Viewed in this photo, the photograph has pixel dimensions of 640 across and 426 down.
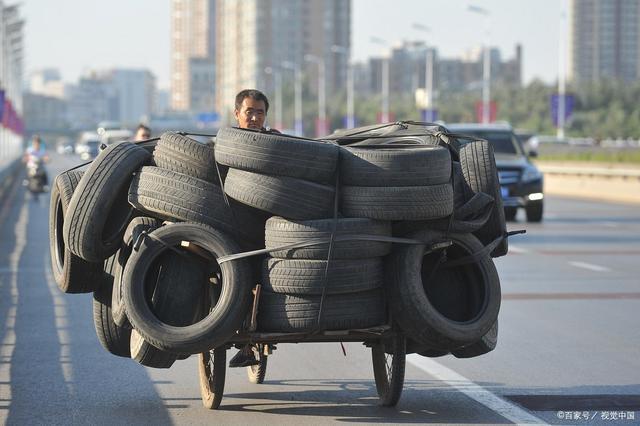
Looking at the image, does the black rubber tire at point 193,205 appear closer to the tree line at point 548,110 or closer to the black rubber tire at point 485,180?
the black rubber tire at point 485,180

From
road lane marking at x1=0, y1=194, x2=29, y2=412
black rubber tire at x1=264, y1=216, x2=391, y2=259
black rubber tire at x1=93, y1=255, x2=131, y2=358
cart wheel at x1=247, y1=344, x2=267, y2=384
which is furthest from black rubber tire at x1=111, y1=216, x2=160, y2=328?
cart wheel at x1=247, y1=344, x2=267, y2=384

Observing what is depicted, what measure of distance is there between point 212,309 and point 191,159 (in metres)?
0.83

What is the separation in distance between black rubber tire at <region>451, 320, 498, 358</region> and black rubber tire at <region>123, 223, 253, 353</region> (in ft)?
4.46

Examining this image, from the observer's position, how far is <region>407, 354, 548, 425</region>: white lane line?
324 inches

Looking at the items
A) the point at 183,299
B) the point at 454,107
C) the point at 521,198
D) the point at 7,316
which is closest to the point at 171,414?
the point at 183,299

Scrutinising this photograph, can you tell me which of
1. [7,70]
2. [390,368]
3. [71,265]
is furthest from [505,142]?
[7,70]

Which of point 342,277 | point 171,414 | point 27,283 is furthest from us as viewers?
point 27,283

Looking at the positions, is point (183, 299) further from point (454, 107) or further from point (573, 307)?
point (454, 107)

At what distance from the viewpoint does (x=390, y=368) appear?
8781mm

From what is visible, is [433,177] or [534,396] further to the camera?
[534,396]

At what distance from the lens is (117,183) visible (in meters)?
8.19

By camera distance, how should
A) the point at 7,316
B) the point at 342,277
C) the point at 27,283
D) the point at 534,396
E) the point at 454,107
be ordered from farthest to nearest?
the point at 454,107, the point at 27,283, the point at 7,316, the point at 534,396, the point at 342,277

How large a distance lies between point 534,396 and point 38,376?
10.9ft

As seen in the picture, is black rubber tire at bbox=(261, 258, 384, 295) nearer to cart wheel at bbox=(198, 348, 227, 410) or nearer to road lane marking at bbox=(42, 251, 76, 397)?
cart wheel at bbox=(198, 348, 227, 410)
